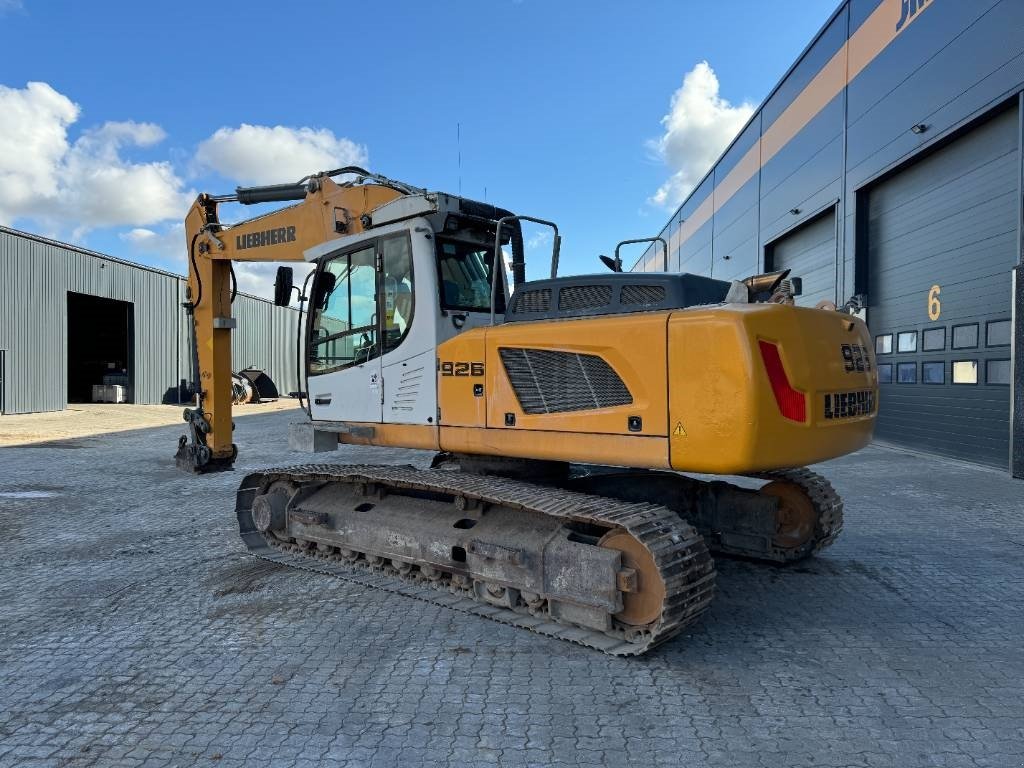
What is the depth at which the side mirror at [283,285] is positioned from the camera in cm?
533

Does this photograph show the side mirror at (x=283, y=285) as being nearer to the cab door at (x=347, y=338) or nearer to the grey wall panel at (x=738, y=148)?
Result: the cab door at (x=347, y=338)

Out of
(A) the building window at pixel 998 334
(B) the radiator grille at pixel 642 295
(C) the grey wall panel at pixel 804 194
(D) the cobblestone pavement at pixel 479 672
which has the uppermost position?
(C) the grey wall panel at pixel 804 194

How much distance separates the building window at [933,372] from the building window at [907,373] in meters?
0.27

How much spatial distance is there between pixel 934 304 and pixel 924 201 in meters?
1.98

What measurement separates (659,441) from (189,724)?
2.63 meters

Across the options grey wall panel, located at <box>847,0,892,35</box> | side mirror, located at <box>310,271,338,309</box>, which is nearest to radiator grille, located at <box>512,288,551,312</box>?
side mirror, located at <box>310,271,338,309</box>

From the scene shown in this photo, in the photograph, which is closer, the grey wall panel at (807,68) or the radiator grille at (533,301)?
the radiator grille at (533,301)

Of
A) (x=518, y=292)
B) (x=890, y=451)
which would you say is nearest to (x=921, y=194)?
(x=890, y=451)

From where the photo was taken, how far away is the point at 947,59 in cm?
1112

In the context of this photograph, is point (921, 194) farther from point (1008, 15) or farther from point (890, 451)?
point (890, 451)

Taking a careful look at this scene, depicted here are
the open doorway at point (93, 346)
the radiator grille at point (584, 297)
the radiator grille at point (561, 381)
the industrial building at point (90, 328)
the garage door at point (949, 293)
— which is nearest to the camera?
the radiator grille at point (561, 381)

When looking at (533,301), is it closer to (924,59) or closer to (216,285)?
(216,285)

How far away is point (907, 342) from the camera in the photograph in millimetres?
12695

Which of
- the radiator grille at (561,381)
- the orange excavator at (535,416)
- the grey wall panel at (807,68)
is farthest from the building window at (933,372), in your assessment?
the radiator grille at (561,381)
